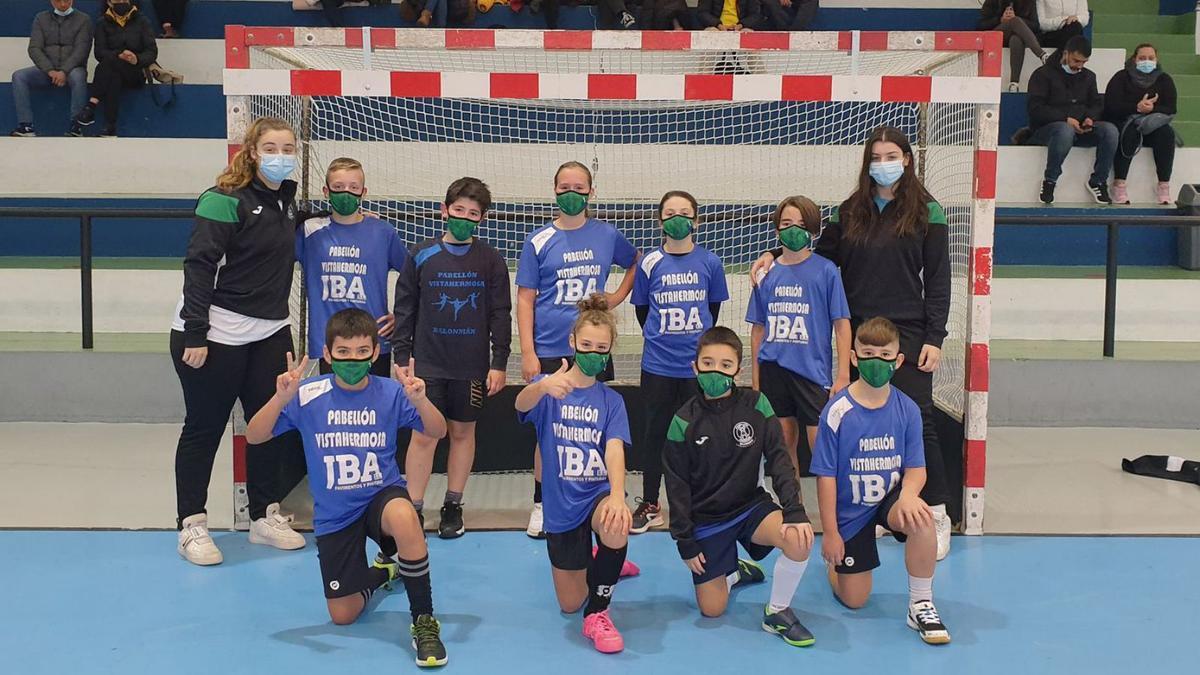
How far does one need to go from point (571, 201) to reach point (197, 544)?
7.18ft

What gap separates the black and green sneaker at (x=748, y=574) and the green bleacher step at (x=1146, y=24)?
9.87 metres

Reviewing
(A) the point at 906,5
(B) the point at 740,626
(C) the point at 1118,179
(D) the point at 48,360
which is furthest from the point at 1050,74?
(D) the point at 48,360

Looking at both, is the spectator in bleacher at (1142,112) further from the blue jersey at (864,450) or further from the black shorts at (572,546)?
the black shorts at (572,546)

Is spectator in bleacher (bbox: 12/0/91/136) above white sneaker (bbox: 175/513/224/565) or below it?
above

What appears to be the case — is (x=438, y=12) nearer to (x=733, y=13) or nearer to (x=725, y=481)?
(x=733, y=13)

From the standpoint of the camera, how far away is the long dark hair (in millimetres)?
5016

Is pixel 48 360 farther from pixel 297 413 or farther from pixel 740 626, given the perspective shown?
pixel 740 626

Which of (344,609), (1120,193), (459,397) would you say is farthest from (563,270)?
(1120,193)

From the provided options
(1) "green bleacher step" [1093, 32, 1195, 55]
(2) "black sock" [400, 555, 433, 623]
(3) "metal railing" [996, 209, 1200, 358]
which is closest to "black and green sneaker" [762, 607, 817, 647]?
(2) "black sock" [400, 555, 433, 623]

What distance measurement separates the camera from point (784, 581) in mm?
4398

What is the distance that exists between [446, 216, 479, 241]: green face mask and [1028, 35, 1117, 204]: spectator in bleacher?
663 centimetres

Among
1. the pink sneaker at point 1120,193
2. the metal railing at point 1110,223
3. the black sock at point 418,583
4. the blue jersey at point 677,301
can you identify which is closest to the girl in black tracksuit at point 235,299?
the black sock at point 418,583

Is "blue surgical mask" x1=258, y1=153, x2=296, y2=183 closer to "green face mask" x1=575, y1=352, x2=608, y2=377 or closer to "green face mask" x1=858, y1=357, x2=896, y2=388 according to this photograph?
"green face mask" x1=575, y1=352, x2=608, y2=377

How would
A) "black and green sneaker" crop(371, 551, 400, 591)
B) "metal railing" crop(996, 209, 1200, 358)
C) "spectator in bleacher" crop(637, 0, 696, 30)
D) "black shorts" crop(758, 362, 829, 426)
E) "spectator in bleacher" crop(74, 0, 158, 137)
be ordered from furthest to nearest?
"spectator in bleacher" crop(637, 0, 696, 30), "spectator in bleacher" crop(74, 0, 158, 137), "metal railing" crop(996, 209, 1200, 358), "black shorts" crop(758, 362, 829, 426), "black and green sneaker" crop(371, 551, 400, 591)
